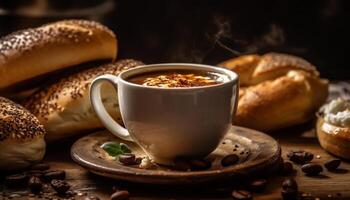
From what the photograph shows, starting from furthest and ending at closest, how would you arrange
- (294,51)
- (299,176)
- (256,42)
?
(294,51) → (256,42) → (299,176)

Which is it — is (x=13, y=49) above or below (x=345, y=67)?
above

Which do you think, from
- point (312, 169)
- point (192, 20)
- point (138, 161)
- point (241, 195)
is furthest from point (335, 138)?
point (192, 20)

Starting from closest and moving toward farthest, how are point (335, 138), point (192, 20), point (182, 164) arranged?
point (182, 164)
point (335, 138)
point (192, 20)

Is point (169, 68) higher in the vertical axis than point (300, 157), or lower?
higher

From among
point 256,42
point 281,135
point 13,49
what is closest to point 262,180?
point 281,135

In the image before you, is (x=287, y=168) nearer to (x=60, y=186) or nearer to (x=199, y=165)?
(x=199, y=165)

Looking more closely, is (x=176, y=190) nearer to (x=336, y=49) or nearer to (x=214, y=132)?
(x=214, y=132)

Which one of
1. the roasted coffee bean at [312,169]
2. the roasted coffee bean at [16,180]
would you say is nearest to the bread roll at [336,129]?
the roasted coffee bean at [312,169]

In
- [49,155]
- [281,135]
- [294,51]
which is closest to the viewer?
[49,155]
